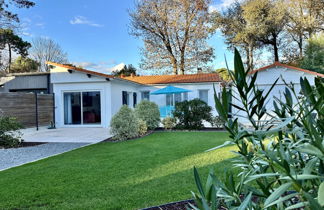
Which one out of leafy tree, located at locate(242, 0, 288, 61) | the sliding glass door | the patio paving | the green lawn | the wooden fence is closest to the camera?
the green lawn

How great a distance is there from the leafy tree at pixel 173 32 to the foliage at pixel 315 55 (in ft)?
31.7

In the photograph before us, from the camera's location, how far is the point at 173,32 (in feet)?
88.5

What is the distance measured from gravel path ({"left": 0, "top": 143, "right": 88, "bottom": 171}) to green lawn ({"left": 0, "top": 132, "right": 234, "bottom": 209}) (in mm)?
643

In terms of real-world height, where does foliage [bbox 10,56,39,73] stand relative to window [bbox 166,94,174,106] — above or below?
above

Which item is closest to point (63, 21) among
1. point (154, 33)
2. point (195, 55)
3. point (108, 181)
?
point (154, 33)

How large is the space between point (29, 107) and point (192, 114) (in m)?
9.33

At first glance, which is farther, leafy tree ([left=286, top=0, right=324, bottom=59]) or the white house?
leafy tree ([left=286, top=0, right=324, bottom=59])

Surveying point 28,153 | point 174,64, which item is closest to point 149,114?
point 28,153

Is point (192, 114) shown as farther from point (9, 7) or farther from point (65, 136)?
point (9, 7)

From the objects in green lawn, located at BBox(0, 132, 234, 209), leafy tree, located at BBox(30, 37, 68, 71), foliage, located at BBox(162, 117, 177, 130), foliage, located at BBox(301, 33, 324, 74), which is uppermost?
leafy tree, located at BBox(30, 37, 68, 71)

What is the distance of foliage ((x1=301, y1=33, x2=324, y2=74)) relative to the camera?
66.2ft

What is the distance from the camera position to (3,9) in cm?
1172

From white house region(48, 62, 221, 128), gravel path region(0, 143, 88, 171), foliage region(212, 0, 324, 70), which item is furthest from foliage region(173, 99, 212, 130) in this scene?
foliage region(212, 0, 324, 70)

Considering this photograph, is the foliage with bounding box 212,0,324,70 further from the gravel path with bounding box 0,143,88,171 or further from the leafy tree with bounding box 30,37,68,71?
the leafy tree with bounding box 30,37,68,71
